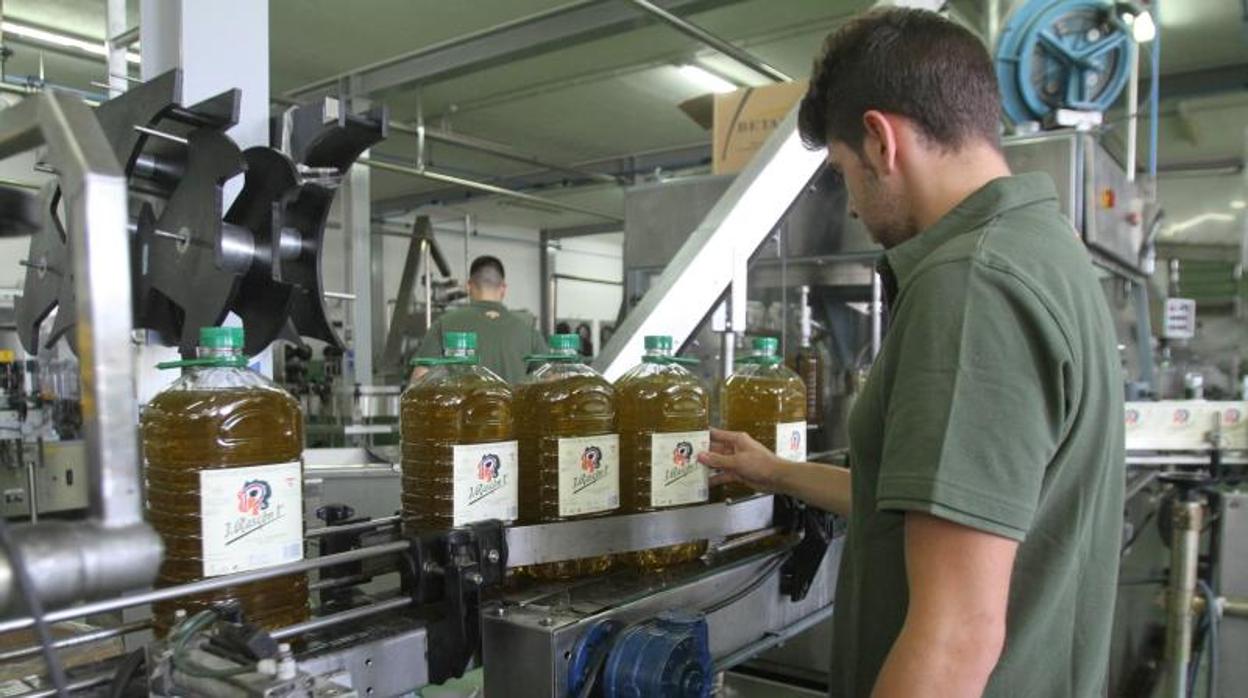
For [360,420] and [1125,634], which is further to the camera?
[360,420]

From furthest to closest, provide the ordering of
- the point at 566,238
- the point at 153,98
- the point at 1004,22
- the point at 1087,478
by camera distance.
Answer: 1. the point at 566,238
2. the point at 1004,22
3. the point at 153,98
4. the point at 1087,478

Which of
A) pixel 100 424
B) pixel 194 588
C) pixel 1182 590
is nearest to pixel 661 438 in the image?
pixel 194 588

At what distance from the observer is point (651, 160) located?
24.1 ft

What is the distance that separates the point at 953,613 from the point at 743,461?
565mm

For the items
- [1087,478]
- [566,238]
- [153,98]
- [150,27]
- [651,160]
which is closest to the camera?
[1087,478]

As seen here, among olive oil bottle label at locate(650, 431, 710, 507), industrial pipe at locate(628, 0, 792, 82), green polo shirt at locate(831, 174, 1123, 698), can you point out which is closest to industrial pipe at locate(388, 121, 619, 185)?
industrial pipe at locate(628, 0, 792, 82)

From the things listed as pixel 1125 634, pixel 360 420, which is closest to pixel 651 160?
pixel 360 420

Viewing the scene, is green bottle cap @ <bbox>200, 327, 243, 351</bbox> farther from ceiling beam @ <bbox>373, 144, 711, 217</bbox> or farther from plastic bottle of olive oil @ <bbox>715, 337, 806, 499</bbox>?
ceiling beam @ <bbox>373, 144, 711, 217</bbox>

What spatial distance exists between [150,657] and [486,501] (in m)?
0.38

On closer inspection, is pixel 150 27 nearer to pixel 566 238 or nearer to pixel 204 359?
pixel 204 359

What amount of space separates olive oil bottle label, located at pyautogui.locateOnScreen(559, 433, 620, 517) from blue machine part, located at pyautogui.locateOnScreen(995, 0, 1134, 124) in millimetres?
1927

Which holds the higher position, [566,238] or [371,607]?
[566,238]

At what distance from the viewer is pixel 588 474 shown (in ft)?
3.54

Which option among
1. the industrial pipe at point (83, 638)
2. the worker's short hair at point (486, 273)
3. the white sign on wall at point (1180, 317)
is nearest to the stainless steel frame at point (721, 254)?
the industrial pipe at point (83, 638)
